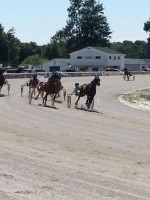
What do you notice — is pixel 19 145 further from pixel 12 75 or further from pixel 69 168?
pixel 12 75

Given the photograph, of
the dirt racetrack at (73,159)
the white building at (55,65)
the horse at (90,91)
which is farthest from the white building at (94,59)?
the dirt racetrack at (73,159)

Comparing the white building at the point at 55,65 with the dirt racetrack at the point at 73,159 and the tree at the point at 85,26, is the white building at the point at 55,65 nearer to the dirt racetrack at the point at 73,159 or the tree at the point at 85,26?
the tree at the point at 85,26

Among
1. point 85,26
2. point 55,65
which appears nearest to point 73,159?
point 55,65

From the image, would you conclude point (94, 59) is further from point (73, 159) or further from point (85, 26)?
point (73, 159)

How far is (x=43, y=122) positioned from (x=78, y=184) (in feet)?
37.6

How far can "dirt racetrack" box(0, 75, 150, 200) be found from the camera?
8.87 m

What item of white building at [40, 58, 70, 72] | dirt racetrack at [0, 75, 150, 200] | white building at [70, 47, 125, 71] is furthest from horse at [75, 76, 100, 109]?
white building at [40, 58, 70, 72]

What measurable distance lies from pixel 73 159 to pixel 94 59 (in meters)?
110

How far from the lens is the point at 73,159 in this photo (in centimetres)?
1216

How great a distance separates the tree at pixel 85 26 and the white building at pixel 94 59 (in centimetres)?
1471

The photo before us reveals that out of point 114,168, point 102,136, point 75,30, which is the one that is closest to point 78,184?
point 114,168

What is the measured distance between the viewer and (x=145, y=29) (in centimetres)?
14312

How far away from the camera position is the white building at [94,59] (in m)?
121

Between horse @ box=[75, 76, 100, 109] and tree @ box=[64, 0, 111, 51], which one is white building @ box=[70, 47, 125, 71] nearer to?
tree @ box=[64, 0, 111, 51]
